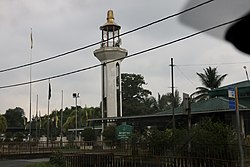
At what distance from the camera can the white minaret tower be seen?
5544cm

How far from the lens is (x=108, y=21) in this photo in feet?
186

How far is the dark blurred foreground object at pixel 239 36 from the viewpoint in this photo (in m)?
6.75

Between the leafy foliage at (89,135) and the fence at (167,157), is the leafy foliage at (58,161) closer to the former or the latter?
the fence at (167,157)

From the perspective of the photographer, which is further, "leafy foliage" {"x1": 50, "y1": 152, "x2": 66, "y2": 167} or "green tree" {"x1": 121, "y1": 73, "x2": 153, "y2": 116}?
"green tree" {"x1": 121, "y1": 73, "x2": 153, "y2": 116}

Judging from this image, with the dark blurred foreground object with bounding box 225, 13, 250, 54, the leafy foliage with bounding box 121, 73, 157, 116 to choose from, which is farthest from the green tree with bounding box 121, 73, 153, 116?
the dark blurred foreground object with bounding box 225, 13, 250, 54

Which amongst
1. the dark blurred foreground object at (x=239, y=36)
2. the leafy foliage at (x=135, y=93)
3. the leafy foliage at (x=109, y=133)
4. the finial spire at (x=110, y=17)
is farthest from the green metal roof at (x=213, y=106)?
the leafy foliage at (x=135, y=93)

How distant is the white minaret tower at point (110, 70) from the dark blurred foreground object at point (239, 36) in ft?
159

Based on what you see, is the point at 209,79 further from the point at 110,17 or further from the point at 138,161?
the point at 138,161

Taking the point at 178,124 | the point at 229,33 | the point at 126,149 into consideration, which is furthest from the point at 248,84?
the point at 229,33

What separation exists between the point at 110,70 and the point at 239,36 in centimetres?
5085

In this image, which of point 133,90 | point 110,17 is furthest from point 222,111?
point 133,90

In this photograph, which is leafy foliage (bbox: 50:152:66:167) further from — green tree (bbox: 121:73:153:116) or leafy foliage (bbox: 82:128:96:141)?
green tree (bbox: 121:73:153:116)

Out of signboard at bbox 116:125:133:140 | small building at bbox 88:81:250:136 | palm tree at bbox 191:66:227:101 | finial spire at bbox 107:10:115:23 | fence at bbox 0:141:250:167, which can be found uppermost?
finial spire at bbox 107:10:115:23

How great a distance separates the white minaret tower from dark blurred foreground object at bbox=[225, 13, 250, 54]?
4831 cm
